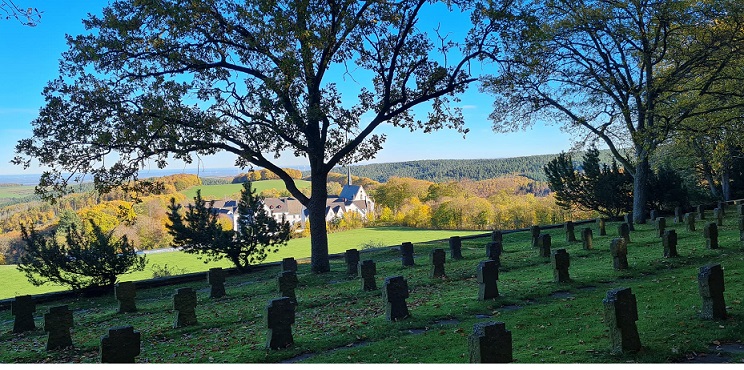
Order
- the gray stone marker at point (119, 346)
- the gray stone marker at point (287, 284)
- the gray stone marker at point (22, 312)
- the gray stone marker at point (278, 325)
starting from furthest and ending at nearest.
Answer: the gray stone marker at point (287, 284), the gray stone marker at point (22, 312), the gray stone marker at point (278, 325), the gray stone marker at point (119, 346)

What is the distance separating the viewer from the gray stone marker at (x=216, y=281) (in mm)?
14852

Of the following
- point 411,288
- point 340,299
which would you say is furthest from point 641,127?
point 340,299

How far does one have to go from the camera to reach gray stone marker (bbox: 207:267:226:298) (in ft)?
48.7

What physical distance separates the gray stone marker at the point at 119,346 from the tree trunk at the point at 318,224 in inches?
415

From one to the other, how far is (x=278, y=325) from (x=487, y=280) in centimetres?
434

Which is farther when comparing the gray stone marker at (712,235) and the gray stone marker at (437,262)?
the gray stone marker at (712,235)

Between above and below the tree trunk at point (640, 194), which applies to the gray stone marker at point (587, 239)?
below

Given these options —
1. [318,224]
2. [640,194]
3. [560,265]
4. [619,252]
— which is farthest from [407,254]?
[640,194]

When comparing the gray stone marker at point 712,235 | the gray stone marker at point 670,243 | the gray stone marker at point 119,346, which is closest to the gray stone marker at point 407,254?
the gray stone marker at point 670,243

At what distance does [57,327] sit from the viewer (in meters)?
9.91

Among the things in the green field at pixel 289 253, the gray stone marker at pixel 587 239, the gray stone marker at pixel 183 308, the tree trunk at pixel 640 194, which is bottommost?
the green field at pixel 289 253

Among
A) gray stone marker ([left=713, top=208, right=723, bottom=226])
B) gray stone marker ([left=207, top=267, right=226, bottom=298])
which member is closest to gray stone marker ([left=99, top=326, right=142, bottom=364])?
gray stone marker ([left=207, top=267, right=226, bottom=298])

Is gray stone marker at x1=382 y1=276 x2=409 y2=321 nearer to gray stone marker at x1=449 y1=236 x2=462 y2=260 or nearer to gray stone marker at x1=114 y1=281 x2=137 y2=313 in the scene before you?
gray stone marker at x1=114 y1=281 x2=137 y2=313

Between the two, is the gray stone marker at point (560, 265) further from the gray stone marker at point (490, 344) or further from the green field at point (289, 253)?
the green field at point (289, 253)
